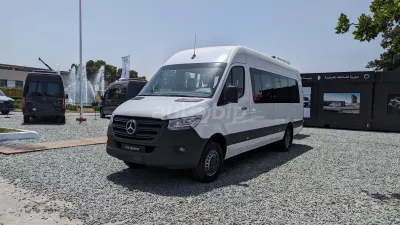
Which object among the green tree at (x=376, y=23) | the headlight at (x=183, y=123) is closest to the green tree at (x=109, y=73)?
the headlight at (x=183, y=123)

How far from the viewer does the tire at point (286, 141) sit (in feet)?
31.1

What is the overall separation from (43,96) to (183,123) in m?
12.4

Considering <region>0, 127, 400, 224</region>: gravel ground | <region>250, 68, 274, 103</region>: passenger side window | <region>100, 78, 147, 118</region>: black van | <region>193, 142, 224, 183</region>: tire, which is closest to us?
<region>0, 127, 400, 224</region>: gravel ground

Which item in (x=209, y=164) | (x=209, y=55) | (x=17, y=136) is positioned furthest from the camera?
(x=17, y=136)

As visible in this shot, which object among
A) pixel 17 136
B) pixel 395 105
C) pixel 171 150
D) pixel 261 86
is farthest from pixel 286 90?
pixel 395 105

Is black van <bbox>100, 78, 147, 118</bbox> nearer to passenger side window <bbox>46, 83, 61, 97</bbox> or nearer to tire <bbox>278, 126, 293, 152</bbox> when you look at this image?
passenger side window <bbox>46, 83, 61, 97</bbox>

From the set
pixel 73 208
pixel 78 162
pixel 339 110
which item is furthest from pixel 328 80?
pixel 73 208

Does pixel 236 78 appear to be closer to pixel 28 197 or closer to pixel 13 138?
pixel 28 197

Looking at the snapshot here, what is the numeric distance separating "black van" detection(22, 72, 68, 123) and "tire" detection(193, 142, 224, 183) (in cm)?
1215

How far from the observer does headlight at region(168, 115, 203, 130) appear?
17.0ft

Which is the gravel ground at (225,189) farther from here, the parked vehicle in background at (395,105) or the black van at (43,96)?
the parked vehicle in background at (395,105)

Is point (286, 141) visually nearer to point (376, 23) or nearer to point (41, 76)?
point (376, 23)

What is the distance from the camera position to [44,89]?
15211mm

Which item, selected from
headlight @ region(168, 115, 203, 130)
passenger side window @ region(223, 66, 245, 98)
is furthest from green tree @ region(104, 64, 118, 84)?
headlight @ region(168, 115, 203, 130)
